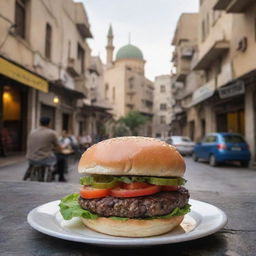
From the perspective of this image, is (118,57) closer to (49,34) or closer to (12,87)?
(49,34)

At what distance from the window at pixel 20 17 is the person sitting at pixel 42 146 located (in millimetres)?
10084

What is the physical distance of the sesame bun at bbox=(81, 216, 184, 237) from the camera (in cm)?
166

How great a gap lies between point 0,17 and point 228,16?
13758 millimetres

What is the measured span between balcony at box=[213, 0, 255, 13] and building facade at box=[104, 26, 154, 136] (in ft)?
161

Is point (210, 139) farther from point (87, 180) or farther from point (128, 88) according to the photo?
point (128, 88)

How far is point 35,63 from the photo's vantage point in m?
15.8

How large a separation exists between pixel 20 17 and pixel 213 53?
1282 cm

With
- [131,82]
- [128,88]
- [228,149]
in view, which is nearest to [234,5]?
[228,149]

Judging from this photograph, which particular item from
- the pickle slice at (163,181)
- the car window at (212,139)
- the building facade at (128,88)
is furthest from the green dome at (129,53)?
the pickle slice at (163,181)

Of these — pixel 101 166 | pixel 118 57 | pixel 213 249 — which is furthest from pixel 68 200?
pixel 118 57

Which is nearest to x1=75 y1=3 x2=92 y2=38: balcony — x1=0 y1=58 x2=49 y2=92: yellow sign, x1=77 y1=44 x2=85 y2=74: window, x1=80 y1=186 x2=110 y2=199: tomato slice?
x1=77 y1=44 x2=85 y2=74: window

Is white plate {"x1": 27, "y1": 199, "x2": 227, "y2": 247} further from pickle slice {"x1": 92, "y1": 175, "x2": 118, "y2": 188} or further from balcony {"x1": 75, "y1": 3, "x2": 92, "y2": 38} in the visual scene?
balcony {"x1": 75, "y1": 3, "x2": 92, "y2": 38}

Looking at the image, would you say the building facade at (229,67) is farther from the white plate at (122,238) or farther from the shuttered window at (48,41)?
the white plate at (122,238)

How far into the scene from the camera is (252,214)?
2.06 meters
